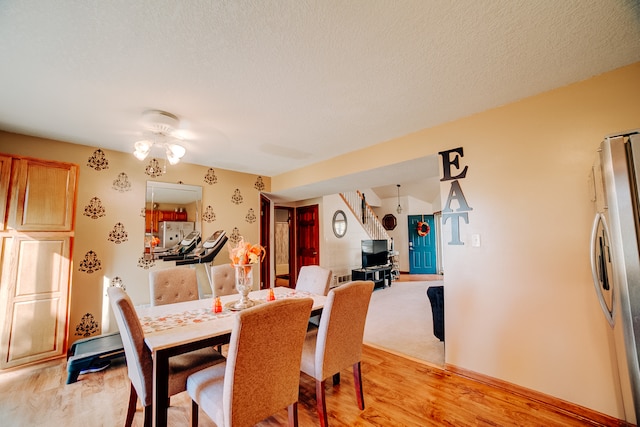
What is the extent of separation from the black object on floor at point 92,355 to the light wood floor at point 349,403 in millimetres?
75

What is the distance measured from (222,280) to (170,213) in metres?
1.56

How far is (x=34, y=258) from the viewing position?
2643 millimetres

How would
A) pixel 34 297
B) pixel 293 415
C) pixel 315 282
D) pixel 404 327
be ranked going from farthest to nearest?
pixel 404 327
pixel 315 282
pixel 34 297
pixel 293 415

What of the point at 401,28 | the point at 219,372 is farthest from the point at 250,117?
the point at 219,372

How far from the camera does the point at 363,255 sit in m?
6.78

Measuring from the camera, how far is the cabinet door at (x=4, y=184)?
8.32 ft

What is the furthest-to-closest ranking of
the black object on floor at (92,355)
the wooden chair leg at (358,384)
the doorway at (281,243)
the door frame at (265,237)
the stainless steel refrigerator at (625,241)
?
the doorway at (281,243) → the door frame at (265,237) → the black object on floor at (92,355) → the wooden chair leg at (358,384) → the stainless steel refrigerator at (625,241)

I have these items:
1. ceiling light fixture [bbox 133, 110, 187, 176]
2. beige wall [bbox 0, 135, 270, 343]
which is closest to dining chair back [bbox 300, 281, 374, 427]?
ceiling light fixture [bbox 133, 110, 187, 176]

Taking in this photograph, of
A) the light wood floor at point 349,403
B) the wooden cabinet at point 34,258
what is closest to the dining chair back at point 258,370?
the light wood floor at point 349,403

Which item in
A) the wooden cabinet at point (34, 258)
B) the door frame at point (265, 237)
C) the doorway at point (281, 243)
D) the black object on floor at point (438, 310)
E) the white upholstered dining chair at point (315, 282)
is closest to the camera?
the wooden cabinet at point (34, 258)

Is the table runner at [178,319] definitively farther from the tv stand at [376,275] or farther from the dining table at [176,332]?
the tv stand at [376,275]

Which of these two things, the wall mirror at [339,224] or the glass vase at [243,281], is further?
the wall mirror at [339,224]

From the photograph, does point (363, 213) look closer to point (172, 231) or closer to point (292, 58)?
point (172, 231)

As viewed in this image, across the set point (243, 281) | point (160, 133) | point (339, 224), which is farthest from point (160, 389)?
point (339, 224)
